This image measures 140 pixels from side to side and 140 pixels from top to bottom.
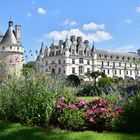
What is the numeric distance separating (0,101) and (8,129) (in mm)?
1622

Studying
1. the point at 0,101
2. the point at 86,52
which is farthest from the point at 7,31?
the point at 0,101

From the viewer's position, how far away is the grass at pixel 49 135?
5504 millimetres

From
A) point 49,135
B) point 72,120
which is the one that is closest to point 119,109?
point 72,120

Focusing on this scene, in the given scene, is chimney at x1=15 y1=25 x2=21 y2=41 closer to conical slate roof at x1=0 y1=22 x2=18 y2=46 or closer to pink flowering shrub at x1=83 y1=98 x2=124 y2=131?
conical slate roof at x1=0 y1=22 x2=18 y2=46

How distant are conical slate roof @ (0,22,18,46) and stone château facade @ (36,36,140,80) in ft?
52.0

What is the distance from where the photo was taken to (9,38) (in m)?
53.4

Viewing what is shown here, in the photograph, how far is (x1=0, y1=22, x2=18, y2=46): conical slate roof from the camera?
53031 millimetres

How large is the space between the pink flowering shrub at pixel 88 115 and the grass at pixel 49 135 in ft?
0.97

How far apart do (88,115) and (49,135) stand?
0.88 metres

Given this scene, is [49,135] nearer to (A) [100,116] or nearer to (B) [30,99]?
(A) [100,116]

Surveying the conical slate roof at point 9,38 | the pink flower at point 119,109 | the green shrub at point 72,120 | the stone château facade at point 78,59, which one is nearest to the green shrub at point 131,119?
the pink flower at point 119,109

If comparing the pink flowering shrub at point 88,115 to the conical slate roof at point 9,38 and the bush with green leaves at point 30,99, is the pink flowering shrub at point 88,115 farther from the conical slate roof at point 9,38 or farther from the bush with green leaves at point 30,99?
the conical slate roof at point 9,38

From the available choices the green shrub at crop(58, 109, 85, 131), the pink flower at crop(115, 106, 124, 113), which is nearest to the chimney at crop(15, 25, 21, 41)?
the green shrub at crop(58, 109, 85, 131)

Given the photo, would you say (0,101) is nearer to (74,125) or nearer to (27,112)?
(27,112)
